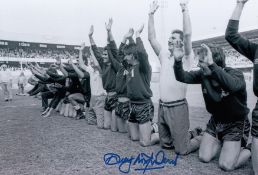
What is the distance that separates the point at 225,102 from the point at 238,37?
32.4 inches

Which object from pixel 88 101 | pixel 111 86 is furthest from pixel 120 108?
pixel 88 101

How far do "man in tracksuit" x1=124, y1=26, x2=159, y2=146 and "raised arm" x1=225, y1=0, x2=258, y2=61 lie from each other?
5.76ft

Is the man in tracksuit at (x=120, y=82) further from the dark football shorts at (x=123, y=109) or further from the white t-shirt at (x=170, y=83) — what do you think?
the white t-shirt at (x=170, y=83)

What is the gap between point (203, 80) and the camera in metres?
3.94

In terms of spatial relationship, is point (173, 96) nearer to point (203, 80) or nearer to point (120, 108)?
point (203, 80)

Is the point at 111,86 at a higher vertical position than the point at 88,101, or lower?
higher

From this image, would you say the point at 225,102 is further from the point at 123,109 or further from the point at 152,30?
the point at 123,109

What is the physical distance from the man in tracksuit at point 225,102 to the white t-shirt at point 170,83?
1.71ft

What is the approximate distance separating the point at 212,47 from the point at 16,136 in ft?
14.5

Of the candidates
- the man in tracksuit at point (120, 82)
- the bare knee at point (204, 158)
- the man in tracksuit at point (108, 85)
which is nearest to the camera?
the bare knee at point (204, 158)

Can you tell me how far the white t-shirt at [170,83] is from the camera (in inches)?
177
